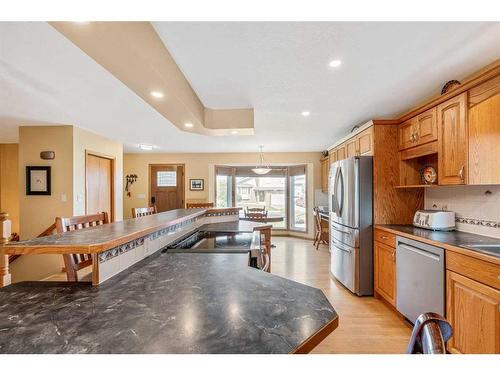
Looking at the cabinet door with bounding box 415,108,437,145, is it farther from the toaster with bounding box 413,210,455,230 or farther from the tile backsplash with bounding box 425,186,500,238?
the toaster with bounding box 413,210,455,230

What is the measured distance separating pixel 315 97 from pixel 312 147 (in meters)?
2.98

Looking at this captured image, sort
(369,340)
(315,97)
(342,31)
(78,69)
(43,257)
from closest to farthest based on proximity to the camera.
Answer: (342,31) < (78,69) < (369,340) < (315,97) < (43,257)

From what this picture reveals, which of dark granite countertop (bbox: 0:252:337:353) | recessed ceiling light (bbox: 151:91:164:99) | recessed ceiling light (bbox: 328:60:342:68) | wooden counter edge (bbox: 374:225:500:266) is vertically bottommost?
wooden counter edge (bbox: 374:225:500:266)

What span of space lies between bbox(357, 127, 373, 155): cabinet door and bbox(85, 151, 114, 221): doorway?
14.0 feet

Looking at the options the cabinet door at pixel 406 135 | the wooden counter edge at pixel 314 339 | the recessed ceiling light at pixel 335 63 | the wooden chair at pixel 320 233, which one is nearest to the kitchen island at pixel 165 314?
the wooden counter edge at pixel 314 339

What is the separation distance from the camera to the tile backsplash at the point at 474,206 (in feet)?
6.60

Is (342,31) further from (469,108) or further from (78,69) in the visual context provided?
(78,69)

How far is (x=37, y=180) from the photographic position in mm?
3492

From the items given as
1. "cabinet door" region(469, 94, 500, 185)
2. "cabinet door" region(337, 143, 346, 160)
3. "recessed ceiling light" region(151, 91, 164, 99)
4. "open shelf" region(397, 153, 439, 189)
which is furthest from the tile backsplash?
"recessed ceiling light" region(151, 91, 164, 99)

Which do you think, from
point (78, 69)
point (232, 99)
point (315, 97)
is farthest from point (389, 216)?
point (78, 69)

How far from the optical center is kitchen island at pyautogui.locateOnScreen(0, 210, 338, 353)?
24.1 inches

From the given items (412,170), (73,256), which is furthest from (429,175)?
(73,256)

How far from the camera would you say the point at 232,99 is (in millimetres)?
2711

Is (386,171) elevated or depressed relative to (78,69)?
depressed
